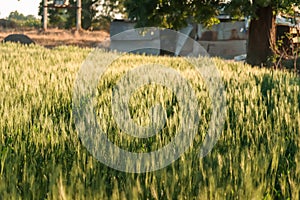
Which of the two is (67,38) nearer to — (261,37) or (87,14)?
(87,14)

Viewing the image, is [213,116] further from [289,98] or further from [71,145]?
[289,98]

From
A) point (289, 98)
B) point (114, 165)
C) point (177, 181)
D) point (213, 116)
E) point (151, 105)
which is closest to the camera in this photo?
point (177, 181)

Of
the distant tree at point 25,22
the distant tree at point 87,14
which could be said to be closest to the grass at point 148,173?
the distant tree at point 87,14

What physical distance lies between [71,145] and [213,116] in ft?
3.88

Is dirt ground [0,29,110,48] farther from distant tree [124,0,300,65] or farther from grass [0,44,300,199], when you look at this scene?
grass [0,44,300,199]

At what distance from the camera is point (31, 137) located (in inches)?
107

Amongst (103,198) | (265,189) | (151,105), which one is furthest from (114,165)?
(151,105)

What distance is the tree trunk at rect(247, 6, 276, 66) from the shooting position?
13.7 metres

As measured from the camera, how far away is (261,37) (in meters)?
13.8

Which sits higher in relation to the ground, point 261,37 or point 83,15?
point 83,15

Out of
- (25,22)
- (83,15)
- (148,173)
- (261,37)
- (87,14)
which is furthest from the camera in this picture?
(25,22)

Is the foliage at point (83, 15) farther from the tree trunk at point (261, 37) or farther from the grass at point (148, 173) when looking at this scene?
the grass at point (148, 173)

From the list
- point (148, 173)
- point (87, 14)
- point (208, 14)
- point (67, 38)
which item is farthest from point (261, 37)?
point (87, 14)

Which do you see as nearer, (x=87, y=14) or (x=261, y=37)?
(x=261, y=37)
